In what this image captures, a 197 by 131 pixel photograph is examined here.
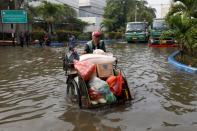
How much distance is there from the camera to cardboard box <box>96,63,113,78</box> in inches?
329

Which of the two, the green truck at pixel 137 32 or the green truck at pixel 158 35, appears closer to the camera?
the green truck at pixel 158 35

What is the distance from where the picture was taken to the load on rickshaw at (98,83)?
782cm

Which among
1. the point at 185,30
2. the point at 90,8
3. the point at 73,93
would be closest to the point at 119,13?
the point at 90,8

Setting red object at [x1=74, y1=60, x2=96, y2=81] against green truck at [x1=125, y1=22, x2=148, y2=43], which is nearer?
red object at [x1=74, y1=60, x2=96, y2=81]

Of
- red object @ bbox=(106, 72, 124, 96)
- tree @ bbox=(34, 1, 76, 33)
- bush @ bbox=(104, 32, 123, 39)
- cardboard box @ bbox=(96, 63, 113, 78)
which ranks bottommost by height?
red object @ bbox=(106, 72, 124, 96)

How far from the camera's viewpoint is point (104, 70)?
8438mm

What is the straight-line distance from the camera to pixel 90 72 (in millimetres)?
7957

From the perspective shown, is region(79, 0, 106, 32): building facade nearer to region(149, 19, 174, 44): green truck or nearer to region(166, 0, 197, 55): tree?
region(149, 19, 174, 44): green truck

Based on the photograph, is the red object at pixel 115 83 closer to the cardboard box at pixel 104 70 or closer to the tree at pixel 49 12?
the cardboard box at pixel 104 70

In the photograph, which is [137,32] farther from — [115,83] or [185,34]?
[115,83]

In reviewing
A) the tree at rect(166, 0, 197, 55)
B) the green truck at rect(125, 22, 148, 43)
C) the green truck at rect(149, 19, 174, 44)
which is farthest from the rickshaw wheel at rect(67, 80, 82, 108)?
the green truck at rect(125, 22, 148, 43)

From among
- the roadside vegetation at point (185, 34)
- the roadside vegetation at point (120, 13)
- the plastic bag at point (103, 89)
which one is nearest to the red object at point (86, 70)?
the plastic bag at point (103, 89)

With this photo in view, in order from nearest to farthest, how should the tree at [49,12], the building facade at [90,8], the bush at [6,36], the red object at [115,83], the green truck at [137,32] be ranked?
the red object at [115,83] → the green truck at [137,32] → the bush at [6,36] → the tree at [49,12] → the building facade at [90,8]

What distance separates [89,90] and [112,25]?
57602 millimetres
